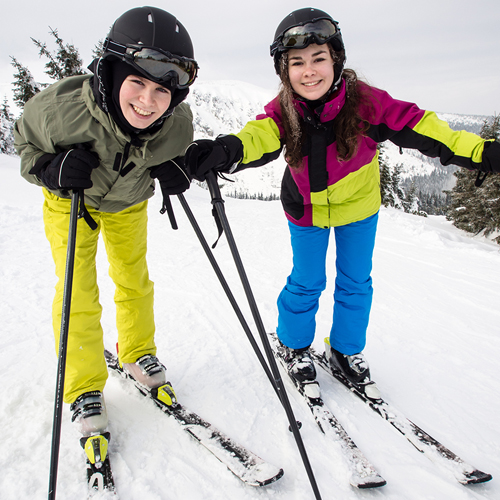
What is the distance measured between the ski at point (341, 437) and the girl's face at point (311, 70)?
6.50 feet

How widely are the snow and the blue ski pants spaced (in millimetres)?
423

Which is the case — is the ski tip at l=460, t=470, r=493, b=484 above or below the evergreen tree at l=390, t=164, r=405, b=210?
below

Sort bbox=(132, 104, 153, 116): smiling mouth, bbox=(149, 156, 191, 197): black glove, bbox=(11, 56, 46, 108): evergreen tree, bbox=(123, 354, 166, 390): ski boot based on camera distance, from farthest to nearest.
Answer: bbox=(11, 56, 46, 108): evergreen tree → bbox=(123, 354, 166, 390): ski boot → bbox=(149, 156, 191, 197): black glove → bbox=(132, 104, 153, 116): smiling mouth

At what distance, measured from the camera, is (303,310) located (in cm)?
253

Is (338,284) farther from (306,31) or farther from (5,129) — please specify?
(5,129)

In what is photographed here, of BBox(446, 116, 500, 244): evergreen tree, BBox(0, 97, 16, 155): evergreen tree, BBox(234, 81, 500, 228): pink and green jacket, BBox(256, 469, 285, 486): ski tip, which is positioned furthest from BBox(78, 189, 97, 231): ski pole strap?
BBox(0, 97, 16, 155): evergreen tree

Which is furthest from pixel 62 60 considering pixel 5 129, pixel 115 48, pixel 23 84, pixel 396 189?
pixel 396 189

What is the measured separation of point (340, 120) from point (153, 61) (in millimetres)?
1133

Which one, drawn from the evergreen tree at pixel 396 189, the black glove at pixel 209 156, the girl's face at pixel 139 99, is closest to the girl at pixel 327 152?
the black glove at pixel 209 156

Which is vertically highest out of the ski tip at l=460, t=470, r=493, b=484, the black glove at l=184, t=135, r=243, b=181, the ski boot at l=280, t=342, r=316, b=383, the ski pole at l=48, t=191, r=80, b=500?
the black glove at l=184, t=135, r=243, b=181

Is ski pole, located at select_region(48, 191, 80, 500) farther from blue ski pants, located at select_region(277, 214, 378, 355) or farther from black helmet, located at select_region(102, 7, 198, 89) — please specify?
blue ski pants, located at select_region(277, 214, 378, 355)

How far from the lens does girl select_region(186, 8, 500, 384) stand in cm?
189

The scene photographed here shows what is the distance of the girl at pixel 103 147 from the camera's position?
1805 millimetres

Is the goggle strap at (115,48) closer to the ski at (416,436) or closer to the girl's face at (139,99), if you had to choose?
the girl's face at (139,99)
